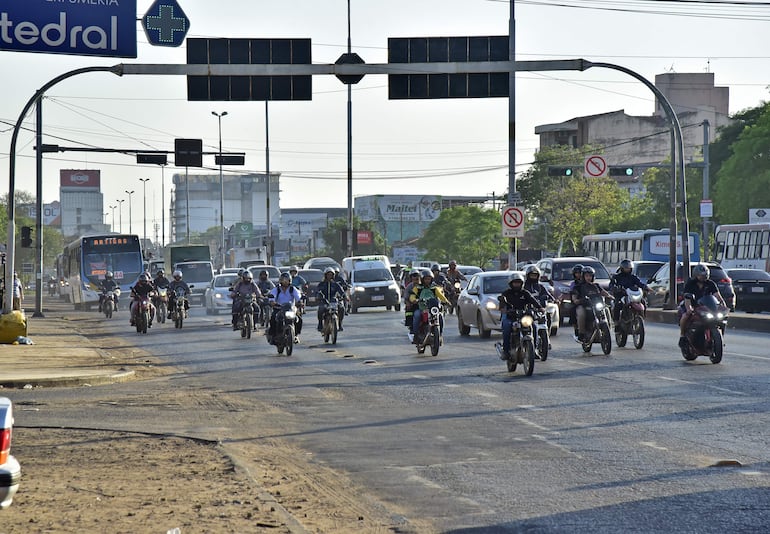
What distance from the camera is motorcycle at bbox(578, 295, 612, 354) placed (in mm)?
23344

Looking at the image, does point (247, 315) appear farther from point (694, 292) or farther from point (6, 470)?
point (6, 470)

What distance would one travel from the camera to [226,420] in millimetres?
14531

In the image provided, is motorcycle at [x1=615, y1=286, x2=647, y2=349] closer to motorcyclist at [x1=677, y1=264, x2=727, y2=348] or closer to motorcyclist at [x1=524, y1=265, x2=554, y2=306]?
motorcyclist at [x1=524, y1=265, x2=554, y2=306]

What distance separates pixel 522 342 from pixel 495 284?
36.4 ft

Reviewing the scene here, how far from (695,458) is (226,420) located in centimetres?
568

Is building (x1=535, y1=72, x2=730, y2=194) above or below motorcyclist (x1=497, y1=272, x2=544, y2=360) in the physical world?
above

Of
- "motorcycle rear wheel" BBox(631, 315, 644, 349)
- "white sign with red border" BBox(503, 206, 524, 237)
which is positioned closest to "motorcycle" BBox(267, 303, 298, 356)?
"motorcycle rear wheel" BBox(631, 315, 644, 349)

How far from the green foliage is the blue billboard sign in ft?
189

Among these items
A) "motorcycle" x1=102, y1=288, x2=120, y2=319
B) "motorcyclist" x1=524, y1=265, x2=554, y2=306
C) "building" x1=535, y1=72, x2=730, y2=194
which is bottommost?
"motorcycle" x1=102, y1=288, x2=120, y2=319

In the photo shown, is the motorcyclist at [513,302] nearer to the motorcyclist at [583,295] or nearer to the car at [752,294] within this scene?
the motorcyclist at [583,295]

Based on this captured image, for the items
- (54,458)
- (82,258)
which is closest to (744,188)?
(82,258)

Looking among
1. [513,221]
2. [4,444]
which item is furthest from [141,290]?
[4,444]

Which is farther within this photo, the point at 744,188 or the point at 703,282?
the point at 744,188

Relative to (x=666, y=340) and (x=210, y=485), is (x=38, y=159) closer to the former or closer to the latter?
(x=666, y=340)
